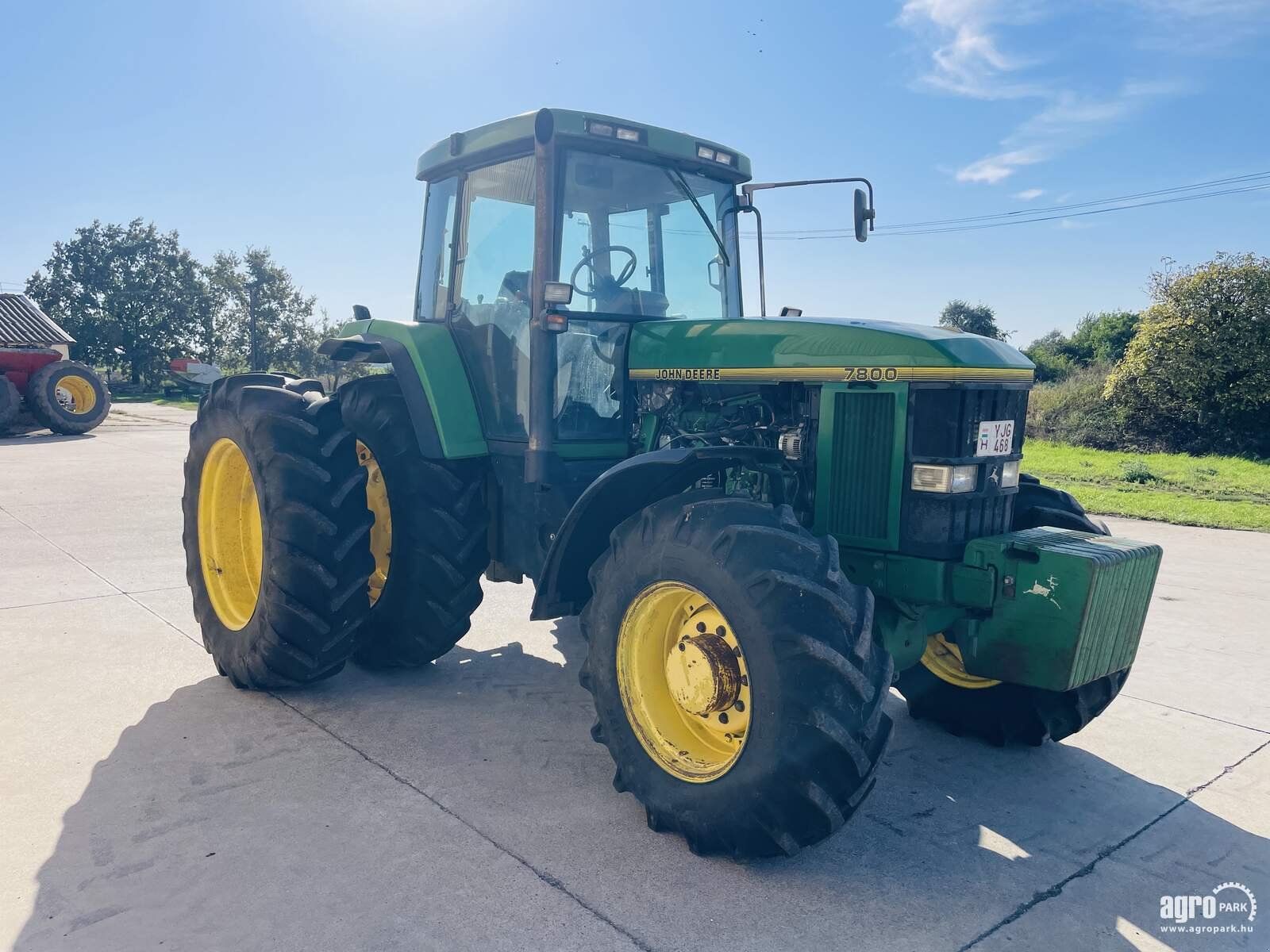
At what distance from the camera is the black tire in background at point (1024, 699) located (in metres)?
3.82

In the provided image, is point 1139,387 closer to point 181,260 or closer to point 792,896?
point 792,896

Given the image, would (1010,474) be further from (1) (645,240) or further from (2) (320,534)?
(2) (320,534)

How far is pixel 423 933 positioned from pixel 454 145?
3.46 meters

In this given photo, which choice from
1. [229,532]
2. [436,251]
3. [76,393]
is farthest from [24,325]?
[436,251]

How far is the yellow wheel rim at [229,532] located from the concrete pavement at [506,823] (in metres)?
0.41

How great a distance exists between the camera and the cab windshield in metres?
4.22

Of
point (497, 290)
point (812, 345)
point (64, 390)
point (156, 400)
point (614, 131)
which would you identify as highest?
point (614, 131)

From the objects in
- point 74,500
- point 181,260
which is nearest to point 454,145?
point 74,500

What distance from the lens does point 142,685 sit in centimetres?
462

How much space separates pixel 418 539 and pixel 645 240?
1765mm

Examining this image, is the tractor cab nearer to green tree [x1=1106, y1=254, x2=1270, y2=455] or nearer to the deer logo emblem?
the deer logo emblem

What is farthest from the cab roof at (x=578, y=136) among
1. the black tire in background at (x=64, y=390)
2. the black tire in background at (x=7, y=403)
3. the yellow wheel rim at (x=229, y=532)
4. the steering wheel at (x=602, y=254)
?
the black tire in background at (x=64, y=390)

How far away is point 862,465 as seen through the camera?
3.51m

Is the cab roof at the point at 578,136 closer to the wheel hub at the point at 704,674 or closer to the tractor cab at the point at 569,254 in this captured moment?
the tractor cab at the point at 569,254
